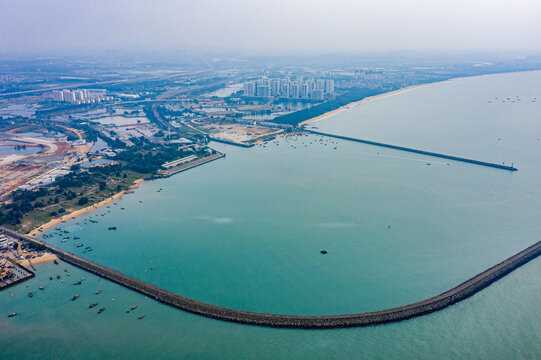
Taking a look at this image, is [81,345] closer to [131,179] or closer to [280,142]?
[131,179]

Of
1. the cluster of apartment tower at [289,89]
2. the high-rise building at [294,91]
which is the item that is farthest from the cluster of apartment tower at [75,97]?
the high-rise building at [294,91]

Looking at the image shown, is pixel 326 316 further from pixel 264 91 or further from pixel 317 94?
pixel 264 91

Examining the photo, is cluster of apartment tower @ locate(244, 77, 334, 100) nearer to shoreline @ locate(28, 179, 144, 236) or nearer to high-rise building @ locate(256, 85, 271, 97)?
high-rise building @ locate(256, 85, 271, 97)

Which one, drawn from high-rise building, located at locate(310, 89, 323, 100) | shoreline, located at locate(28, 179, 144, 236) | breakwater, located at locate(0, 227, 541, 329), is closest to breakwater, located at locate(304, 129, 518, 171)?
breakwater, located at locate(0, 227, 541, 329)

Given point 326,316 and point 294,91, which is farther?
point 294,91

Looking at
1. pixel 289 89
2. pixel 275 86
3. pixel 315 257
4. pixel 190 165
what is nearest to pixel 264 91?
pixel 275 86

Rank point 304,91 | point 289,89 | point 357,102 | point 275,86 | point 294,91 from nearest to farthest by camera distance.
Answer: point 357,102 < point 304,91 < point 294,91 < point 289,89 < point 275,86

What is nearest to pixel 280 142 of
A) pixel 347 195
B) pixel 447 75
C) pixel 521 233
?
pixel 347 195

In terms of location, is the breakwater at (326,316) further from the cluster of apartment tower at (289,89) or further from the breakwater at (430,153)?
the cluster of apartment tower at (289,89)
